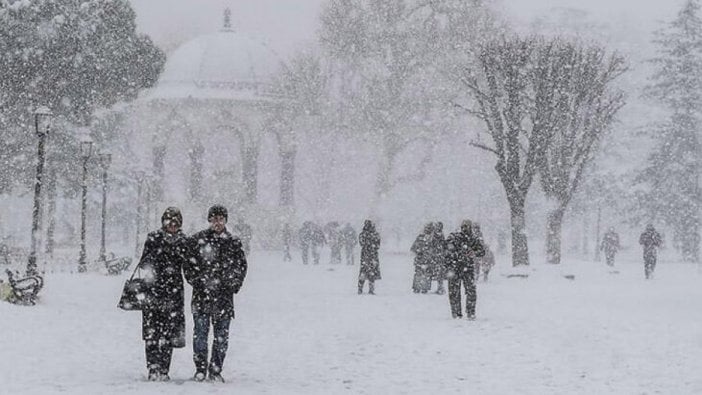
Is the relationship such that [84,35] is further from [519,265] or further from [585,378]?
[585,378]

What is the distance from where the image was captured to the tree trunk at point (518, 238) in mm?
32094

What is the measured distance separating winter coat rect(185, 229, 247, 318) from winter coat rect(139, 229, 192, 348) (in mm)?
105

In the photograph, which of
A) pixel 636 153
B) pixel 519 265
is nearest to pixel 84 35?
pixel 519 265

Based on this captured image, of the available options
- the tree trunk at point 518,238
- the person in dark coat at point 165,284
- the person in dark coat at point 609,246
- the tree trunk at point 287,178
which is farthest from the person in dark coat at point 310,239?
the person in dark coat at point 165,284

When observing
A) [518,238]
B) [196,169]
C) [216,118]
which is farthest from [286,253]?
[216,118]

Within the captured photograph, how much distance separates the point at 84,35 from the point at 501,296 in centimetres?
2044

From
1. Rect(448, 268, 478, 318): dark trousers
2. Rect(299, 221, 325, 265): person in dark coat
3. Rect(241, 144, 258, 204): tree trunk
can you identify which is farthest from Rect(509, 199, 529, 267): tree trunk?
Rect(241, 144, 258, 204): tree trunk

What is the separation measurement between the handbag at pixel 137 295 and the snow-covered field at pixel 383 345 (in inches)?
26.3

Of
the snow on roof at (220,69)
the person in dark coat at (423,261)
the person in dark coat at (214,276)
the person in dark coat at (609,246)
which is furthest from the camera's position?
the snow on roof at (220,69)

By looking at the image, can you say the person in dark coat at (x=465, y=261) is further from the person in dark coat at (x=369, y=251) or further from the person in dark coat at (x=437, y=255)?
the person in dark coat at (x=437, y=255)

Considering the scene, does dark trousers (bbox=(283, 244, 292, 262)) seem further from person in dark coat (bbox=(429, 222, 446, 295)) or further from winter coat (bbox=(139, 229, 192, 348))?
winter coat (bbox=(139, 229, 192, 348))

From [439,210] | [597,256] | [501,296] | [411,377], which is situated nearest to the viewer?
[411,377]

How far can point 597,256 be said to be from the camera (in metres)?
46.9

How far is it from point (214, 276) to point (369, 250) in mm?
13112
